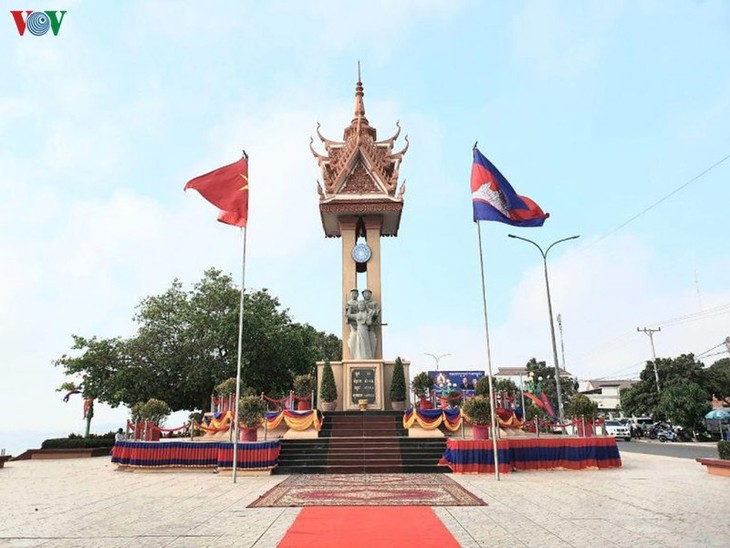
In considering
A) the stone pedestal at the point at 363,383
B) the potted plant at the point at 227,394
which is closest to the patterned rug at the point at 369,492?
the potted plant at the point at 227,394

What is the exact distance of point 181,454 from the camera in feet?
47.5

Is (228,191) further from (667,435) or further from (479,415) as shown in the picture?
(667,435)

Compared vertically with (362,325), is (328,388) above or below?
below

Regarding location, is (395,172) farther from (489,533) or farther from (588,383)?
(588,383)

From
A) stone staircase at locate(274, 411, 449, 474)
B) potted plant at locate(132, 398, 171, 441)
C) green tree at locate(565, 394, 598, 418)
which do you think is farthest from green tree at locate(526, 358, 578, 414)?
potted plant at locate(132, 398, 171, 441)

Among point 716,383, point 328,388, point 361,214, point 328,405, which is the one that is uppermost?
point 361,214

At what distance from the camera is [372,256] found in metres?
23.0

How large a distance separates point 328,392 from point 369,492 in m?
10.1

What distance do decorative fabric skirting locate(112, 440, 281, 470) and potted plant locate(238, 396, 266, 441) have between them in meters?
0.80

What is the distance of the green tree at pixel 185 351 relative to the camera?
27.5 metres

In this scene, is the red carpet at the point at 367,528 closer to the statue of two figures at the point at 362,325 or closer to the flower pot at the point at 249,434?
the flower pot at the point at 249,434

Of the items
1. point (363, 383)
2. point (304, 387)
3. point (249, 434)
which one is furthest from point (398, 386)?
point (249, 434)

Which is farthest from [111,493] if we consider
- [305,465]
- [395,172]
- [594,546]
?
[395,172]

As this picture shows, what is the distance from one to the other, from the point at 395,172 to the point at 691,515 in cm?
1838
